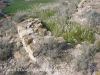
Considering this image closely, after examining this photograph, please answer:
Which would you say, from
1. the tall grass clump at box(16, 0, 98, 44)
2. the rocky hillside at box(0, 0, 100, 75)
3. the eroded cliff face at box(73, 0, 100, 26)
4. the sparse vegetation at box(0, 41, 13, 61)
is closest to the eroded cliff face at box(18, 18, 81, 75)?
the rocky hillside at box(0, 0, 100, 75)

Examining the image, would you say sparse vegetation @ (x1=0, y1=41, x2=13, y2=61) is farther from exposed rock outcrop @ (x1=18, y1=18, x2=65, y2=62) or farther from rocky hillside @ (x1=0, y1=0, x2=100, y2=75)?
exposed rock outcrop @ (x1=18, y1=18, x2=65, y2=62)

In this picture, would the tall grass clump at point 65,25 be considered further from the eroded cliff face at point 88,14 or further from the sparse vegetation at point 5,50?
the sparse vegetation at point 5,50

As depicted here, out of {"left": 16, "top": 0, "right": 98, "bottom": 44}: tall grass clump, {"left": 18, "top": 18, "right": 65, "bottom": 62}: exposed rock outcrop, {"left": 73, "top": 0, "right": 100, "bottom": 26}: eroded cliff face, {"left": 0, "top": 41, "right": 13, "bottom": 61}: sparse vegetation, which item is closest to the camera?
{"left": 18, "top": 18, "right": 65, "bottom": 62}: exposed rock outcrop

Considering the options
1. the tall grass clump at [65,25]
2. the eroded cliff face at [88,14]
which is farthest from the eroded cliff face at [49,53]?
the eroded cliff face at [88,14]

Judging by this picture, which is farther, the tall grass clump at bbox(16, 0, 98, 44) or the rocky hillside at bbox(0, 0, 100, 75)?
the tall grass clump at bbox(16, 0, 98, 44)

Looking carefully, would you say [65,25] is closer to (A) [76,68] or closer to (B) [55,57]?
(B) [55,57]

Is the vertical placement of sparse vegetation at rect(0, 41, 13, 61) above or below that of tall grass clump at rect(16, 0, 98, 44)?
below

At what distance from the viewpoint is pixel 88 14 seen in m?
6.39

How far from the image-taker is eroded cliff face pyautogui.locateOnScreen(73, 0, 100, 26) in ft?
19.7

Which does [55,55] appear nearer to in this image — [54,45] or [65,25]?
[54,45]

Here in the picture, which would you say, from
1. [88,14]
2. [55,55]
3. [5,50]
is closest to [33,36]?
[5,50]

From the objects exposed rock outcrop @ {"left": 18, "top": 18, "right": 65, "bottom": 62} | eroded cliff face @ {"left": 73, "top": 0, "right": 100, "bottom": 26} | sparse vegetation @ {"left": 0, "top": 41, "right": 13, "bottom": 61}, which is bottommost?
sparse vegetation @ {"left": 0, "top": 41, "right": 13, "bottom": 61}

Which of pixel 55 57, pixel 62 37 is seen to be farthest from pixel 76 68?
pixel 62 37

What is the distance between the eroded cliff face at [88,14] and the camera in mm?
6020
